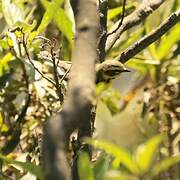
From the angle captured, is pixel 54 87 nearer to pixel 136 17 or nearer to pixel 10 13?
pixel 10 13

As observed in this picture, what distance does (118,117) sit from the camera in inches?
77.8

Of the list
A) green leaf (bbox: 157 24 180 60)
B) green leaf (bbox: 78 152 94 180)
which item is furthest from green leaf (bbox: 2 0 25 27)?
green leaf (bbox: 78 152 94 180)

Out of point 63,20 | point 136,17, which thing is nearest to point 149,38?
point 136,17

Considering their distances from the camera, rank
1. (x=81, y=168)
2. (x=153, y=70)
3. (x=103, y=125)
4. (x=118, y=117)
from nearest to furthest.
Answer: (x=81, y=168), (x=153, y=70), (x=103, y=125), (x=118, y=117)

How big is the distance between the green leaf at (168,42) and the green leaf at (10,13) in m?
0.41

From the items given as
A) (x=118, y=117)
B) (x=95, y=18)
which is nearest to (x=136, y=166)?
(x=95, y=18)

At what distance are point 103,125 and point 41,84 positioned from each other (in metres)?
0.42

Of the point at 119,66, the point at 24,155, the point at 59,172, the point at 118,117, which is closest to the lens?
the point at 59,172

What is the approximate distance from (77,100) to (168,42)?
1253mm

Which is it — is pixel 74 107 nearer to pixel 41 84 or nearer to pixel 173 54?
pixel 41 84

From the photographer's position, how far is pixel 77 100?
374mm

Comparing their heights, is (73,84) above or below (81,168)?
above

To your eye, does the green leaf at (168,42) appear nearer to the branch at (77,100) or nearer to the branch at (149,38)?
the branch at (149,38)

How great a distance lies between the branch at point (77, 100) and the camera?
0.36m
